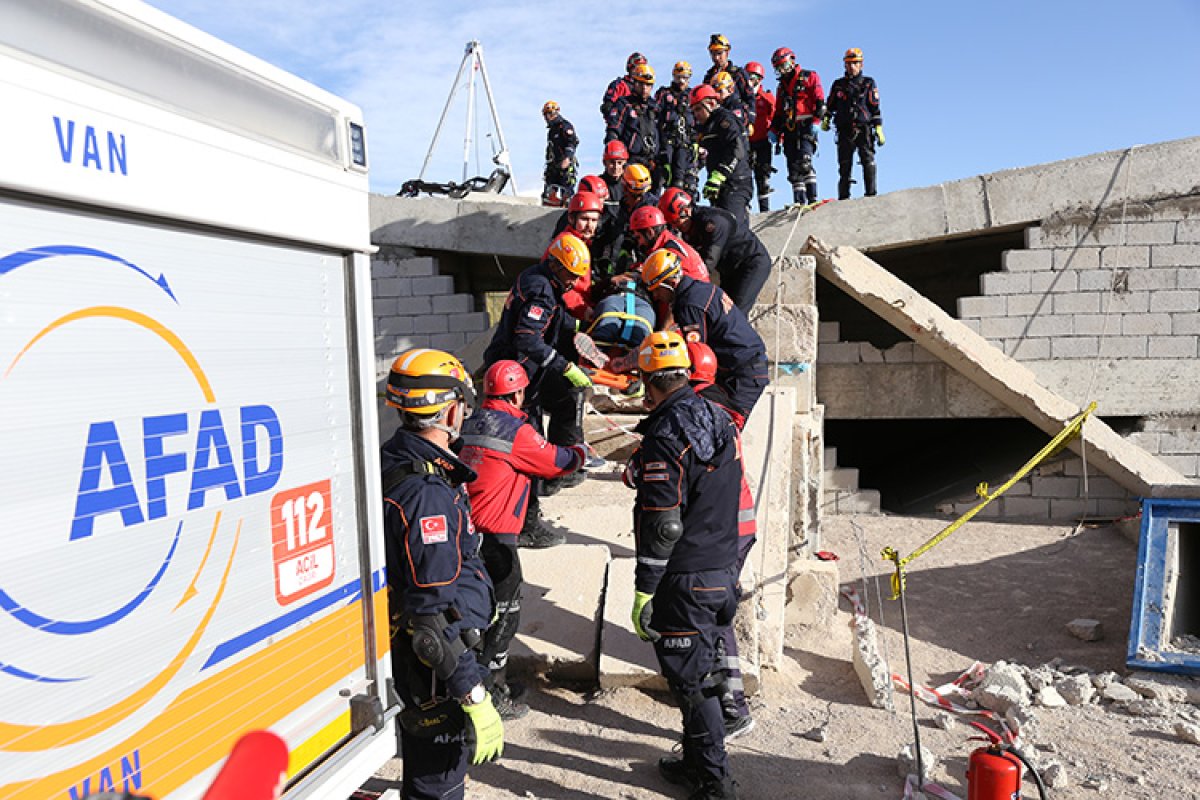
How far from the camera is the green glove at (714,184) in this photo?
9.27 metres

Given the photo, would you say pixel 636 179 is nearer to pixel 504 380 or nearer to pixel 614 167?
pixel 614 167

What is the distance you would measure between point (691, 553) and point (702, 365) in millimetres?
1906

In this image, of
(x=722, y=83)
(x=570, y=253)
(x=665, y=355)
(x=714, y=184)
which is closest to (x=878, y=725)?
(x=665, y=355)

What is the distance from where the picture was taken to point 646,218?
7492 millimetres

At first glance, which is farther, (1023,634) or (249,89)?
(1023,634)

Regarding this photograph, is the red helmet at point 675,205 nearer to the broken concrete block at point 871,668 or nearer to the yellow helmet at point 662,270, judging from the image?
the yellow helmet at point 662,270

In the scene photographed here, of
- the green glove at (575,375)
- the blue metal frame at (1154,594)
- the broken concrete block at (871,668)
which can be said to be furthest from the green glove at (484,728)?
the blue metal frame at (1154,594)

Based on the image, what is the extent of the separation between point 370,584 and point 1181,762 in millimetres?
4297

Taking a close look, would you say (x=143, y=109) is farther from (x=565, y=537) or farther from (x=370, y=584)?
(x=565, y=537)

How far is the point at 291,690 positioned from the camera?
2.37 m

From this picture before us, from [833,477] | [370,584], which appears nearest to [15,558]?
[370,584]

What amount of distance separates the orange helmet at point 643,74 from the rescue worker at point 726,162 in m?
2.60

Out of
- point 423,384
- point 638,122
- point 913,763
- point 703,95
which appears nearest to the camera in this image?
point 423,384

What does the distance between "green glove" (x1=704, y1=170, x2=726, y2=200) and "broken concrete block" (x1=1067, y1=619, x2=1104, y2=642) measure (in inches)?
215
